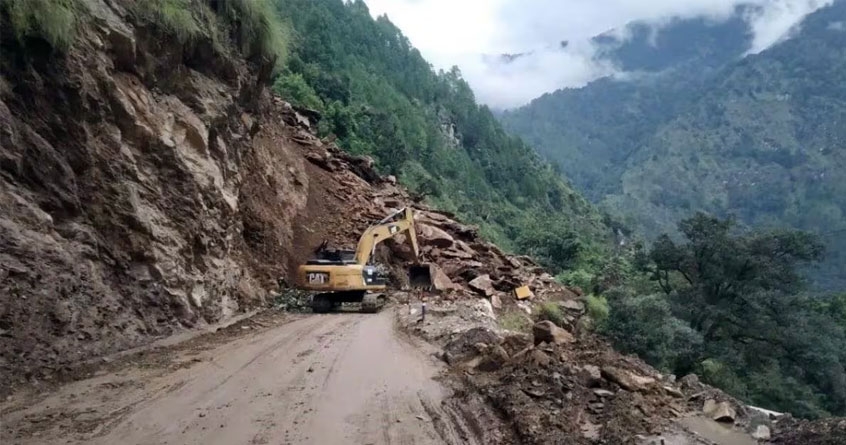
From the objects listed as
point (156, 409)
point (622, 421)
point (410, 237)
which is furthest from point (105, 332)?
point (410, 237)

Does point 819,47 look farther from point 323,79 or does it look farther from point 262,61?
point 262,61

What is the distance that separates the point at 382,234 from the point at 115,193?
829 centimetres

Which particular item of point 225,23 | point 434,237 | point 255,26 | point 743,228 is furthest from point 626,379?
point 743,228

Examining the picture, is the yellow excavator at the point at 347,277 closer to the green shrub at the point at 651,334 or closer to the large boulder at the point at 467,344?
the large boulder at the point at 467,344

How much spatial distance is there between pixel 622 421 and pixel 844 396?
24.4 meters

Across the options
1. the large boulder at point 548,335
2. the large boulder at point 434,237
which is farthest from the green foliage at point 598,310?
the large boulder at point 548,335

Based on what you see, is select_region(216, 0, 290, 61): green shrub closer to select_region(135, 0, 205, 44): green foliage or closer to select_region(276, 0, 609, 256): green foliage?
select_region(135, 0, 205, 44): green foliage

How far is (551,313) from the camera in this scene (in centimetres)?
1828

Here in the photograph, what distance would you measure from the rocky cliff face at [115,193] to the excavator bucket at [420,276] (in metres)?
5.20

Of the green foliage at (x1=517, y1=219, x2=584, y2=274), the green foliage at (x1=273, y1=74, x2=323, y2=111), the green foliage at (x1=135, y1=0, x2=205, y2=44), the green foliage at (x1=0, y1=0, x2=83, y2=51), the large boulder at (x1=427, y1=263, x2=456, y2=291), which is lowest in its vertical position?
the large boulder at (x1=427, y1=263, x2=456, y2=291)

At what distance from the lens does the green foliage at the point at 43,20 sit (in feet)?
27.7

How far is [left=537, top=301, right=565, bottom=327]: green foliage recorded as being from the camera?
17.9 m

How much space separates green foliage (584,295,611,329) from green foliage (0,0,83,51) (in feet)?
51.9

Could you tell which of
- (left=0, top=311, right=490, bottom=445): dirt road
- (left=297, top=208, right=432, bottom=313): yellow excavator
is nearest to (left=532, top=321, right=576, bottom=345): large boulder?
(left=0, top=311, right=490, bottom=445): dirt road
